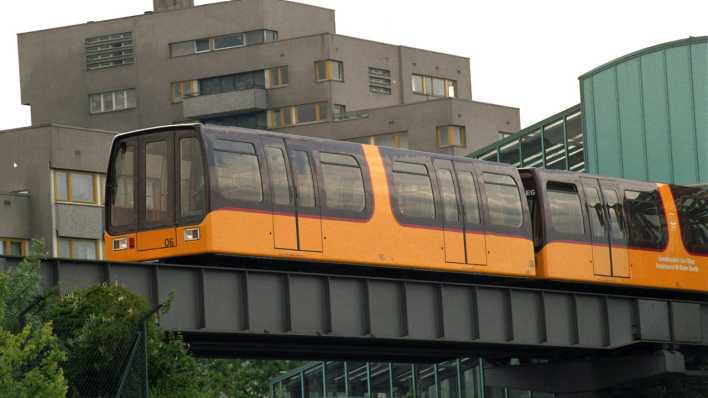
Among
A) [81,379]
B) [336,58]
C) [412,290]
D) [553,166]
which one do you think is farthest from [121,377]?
[336,58]

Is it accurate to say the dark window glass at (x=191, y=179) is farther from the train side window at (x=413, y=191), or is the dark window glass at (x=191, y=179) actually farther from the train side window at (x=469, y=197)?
the train side window at (x=469, y=197)

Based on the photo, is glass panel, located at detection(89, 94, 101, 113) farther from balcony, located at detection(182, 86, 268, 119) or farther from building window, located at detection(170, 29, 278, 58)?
balcony, located at detection(182, 86, 268, 119)

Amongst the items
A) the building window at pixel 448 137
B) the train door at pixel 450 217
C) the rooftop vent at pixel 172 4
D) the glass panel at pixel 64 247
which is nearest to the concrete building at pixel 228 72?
the rooftop vent at pixel 172 4

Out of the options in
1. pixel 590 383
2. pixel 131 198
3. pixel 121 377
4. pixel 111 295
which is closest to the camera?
pixel 121 377

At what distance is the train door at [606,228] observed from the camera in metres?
39.7

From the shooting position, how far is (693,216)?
43156 mm

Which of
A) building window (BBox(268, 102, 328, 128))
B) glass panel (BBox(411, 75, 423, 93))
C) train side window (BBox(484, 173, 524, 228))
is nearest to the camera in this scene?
train side window (BBox(484, 173, 524, 228))

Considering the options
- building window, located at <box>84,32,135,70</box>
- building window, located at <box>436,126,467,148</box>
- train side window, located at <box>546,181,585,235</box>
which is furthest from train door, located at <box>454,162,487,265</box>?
building window, located at <box>84,32,135,70</box>

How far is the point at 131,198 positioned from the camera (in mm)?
33312

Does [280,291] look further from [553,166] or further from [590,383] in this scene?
[553,166]

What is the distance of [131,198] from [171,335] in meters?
4.33

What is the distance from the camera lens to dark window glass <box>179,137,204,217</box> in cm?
3200

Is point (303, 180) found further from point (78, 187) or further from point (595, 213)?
point (78, 187)

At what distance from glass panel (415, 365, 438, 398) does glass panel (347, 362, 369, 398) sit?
8.38ft
